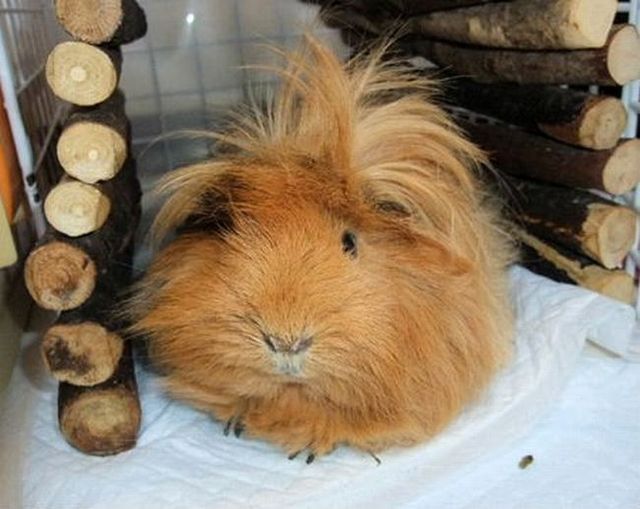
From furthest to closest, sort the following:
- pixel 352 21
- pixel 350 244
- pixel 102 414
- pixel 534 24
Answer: pixel 352 21, pixel 534 24, pixel 102 414, pixel 350 244

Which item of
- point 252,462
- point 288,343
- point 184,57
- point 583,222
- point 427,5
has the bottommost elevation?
point 252,462

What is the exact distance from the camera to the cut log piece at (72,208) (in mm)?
1096

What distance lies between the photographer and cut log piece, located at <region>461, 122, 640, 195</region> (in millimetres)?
1391

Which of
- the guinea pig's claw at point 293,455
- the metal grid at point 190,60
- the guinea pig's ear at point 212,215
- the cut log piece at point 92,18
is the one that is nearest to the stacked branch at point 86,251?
the cut log piece at point 92,18

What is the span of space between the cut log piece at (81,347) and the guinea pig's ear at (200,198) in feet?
0.59

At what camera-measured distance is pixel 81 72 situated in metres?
1.09

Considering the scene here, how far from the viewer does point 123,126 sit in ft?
4.01

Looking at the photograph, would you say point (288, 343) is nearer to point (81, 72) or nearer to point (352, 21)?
point (81, 72)

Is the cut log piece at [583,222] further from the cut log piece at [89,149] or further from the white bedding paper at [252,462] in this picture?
the cut log piece at [89,149]

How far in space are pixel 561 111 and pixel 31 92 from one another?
3.83ft

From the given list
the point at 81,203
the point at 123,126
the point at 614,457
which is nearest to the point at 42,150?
the point at 123,126

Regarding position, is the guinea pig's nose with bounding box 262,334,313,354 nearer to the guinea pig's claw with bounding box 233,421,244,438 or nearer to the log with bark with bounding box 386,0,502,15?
the guinea pig's claw with bounding box 233,421,244,438

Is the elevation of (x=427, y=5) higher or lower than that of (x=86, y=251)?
higher

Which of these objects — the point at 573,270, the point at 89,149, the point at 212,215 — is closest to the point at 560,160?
the point at 573,270
